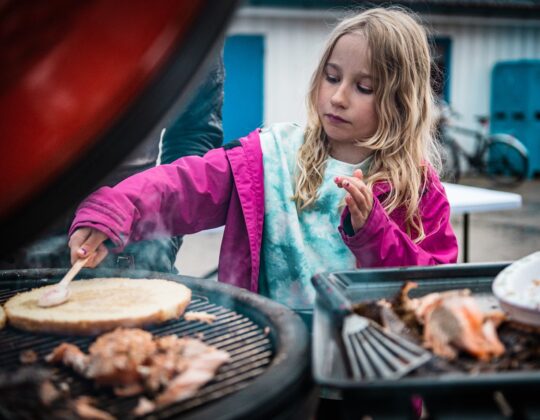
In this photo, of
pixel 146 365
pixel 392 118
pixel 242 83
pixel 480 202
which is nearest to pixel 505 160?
pixel 242 83

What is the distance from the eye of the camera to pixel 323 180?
8.77 feet

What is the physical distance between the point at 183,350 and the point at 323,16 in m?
12.5

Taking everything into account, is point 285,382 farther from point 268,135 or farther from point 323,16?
point 323,16

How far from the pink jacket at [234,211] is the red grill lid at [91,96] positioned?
4.63ft

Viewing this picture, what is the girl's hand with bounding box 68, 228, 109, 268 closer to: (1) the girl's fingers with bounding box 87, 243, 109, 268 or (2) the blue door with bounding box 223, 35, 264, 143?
(1) the girl's fingers with bounding box 87, 243, 109, 268

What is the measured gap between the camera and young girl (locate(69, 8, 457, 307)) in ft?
8.30

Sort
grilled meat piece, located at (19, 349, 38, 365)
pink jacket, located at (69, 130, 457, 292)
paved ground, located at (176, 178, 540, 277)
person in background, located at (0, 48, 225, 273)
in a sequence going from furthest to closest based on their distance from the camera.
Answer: paved ground, located at (176, 178, 540, 277) < person in background, located at (0, 48, 225, 273) < pink jacket, located at (69, 130, 457, 292) < grilled meat piece, located at (19, 349, 38, 365)

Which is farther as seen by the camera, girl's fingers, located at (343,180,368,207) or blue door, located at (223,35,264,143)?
blue door, located at (223,35,264,143)

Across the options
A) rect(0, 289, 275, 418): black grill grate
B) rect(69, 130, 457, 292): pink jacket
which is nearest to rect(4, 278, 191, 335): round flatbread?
rect(0, 289, 275, 418): black grill grate

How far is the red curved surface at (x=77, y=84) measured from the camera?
32.8 inches

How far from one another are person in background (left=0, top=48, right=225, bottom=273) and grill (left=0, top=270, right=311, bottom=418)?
25.0 inches

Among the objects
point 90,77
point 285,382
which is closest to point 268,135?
point 285,382

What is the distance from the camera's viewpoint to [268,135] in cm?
278

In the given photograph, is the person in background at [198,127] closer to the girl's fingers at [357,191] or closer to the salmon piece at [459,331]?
the girl's fingers at [357,191]
